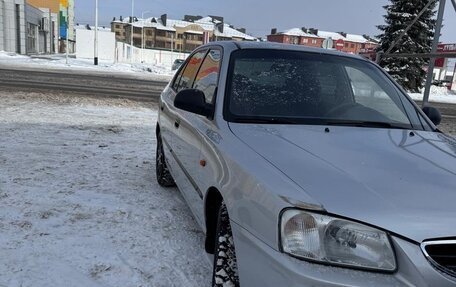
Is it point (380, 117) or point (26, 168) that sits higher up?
point (380, 117)

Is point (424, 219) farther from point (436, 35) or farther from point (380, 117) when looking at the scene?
point (436, 35)

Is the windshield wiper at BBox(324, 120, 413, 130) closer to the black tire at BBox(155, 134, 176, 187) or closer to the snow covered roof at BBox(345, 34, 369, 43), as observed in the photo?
the black tire at BBox(155, 134, 176, 187)

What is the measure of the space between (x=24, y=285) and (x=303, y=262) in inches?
77.3

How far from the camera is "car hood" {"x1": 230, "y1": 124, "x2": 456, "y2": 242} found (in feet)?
5.94

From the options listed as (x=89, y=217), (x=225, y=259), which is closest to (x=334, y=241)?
(x=225, y=259)

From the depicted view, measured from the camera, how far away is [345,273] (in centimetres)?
180

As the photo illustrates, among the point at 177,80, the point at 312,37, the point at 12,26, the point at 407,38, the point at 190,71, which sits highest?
the point at 312,37

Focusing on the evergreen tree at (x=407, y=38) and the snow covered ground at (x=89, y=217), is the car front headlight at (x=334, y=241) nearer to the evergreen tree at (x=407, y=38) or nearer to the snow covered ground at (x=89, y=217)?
the snow covered ground at (x=89, y=217)

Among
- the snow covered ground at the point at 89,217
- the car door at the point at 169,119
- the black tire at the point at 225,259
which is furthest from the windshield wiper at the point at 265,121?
the car door at the point at 169,119

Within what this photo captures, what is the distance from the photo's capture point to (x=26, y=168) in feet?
17.7

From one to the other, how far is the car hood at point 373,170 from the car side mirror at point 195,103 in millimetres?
331

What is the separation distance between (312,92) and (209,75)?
2.98 feet

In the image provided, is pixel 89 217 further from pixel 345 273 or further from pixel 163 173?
pixel 345 273

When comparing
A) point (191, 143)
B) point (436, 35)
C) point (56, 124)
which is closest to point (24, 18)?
point (56, 124)
